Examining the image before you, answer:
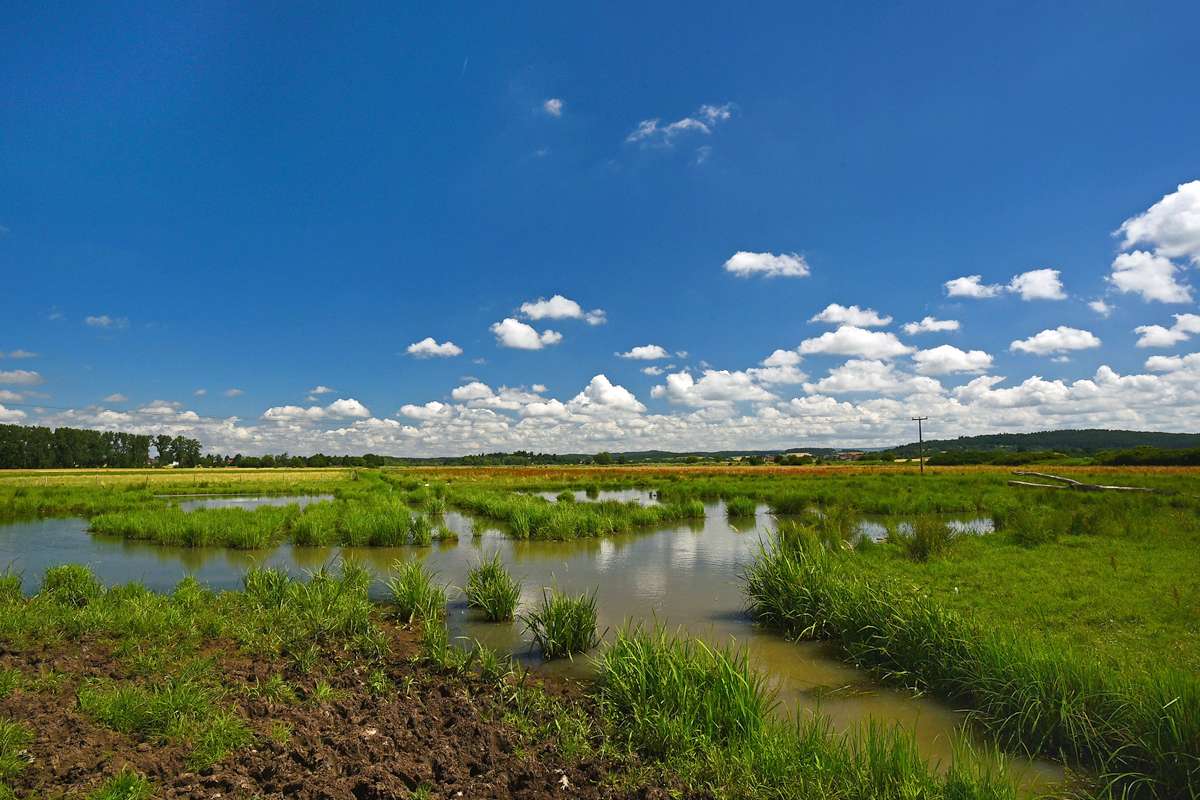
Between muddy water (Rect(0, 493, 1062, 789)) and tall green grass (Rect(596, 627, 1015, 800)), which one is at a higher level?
tall green grass (Rect(596, 627, 1015, 800))

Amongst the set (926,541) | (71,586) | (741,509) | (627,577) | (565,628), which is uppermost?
(71,586)

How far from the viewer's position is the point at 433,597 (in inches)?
448

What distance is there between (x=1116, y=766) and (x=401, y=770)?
675 centimetres

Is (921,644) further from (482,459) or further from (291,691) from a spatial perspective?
(482,459)

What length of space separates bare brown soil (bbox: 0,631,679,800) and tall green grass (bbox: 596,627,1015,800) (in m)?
0.62

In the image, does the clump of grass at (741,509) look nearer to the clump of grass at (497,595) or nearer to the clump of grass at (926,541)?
the clump of grass at (926,541)

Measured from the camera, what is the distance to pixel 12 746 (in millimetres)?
5414

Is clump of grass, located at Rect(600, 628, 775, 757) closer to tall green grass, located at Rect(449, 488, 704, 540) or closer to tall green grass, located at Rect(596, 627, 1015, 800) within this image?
tall green grass, located at Rect(596, 627, 1015, 800)

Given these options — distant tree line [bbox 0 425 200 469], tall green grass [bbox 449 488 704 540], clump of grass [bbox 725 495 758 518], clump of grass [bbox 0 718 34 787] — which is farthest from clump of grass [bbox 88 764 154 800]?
distant tree line [bbox 0 425 200 469]

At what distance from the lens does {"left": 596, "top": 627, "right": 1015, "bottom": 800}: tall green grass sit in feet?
15.4

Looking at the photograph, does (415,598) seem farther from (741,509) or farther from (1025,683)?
(741,509)

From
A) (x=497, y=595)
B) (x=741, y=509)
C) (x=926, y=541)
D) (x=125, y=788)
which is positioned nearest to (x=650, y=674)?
(x=125, y=788)

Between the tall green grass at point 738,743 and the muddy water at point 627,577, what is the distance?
541 millimetres

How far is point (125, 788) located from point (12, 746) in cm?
165
